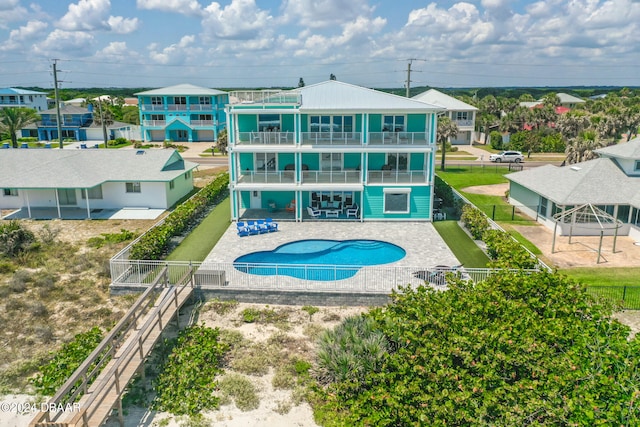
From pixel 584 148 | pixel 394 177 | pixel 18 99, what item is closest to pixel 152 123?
pixel 18 99

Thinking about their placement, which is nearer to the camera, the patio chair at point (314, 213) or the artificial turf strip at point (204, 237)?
the artificial turf strip at point (204, 237)

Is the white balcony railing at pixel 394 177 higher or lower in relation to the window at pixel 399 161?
lower

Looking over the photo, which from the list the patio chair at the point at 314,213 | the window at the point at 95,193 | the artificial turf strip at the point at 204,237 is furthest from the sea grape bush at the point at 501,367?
the window at the point at 95,193

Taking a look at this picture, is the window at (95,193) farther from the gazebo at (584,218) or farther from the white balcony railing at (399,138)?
the gazebo at (584,218)

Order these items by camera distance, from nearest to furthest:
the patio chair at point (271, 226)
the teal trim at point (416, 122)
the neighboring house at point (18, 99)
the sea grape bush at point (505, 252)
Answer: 1. the sea grape bush at point (505, 252)
2. the patio chair at point (271, 226)
3. the teal trim at point (416, 122)
4. the neighboring house at point (18, 99)

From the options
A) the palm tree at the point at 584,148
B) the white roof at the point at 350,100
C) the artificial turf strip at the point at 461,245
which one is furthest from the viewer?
the palm tree at the point at 584,148

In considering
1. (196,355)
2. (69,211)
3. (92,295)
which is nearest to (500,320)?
(196,355)

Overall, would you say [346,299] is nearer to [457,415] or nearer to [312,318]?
Answer: [312,318]
